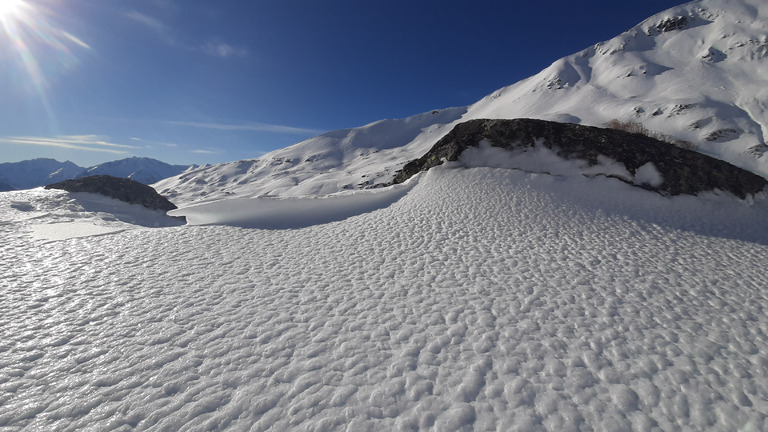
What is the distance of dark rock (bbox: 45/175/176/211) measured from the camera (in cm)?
1964

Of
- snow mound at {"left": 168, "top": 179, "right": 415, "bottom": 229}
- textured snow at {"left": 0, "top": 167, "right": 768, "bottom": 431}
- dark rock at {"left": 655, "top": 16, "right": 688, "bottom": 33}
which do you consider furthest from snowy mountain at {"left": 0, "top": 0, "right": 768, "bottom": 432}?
dark rock at {"left": 655, "top": 16, "right": 688, "bottom": 33}

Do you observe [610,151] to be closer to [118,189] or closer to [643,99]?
[118,189]

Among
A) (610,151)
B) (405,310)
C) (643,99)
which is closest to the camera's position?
(405,310)

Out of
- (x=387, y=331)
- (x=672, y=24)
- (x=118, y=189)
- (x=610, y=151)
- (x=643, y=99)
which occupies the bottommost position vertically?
(x=387, y=331)

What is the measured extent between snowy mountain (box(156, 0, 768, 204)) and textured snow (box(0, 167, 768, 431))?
1881 inches

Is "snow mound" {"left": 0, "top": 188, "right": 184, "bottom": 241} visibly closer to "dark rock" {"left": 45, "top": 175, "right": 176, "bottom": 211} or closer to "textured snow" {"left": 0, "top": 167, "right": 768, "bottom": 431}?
"dark rock" {"left": 45, "top": 175, "right": 176, "bottom": 211}

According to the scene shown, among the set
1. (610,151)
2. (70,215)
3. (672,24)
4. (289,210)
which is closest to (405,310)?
(289,210)

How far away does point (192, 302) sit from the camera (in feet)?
24.3

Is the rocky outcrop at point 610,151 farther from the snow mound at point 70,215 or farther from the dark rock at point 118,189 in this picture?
the dark rock at point 118,189

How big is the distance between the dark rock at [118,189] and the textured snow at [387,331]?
8.28 meters

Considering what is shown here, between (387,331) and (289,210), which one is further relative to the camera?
(289,210)

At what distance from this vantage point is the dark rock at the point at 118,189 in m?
19.6

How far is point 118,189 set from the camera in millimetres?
20688

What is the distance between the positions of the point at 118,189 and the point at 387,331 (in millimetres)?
24259
